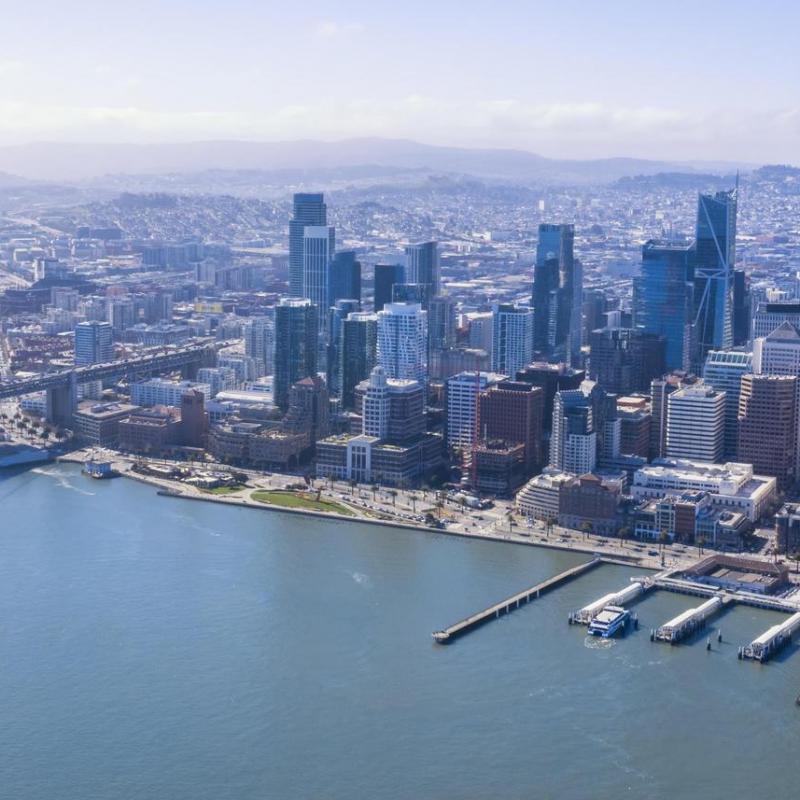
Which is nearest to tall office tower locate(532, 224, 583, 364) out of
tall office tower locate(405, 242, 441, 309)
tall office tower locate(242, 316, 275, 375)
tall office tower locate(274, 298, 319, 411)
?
tall office tower locate(405, 242, 441, 309)

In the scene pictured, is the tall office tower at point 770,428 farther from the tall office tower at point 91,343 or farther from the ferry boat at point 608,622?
the tall office tower at point 91,343

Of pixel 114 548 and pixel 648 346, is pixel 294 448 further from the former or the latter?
pixel 648 346

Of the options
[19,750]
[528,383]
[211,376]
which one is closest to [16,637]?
[19,750]

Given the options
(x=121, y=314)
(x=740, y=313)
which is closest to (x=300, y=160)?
(x=121, y=314)

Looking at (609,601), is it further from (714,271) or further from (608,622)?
(714,271)

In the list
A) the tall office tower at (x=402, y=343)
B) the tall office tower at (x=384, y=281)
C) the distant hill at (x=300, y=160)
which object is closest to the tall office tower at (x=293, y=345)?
the tall office tower at (x=402, y=343)

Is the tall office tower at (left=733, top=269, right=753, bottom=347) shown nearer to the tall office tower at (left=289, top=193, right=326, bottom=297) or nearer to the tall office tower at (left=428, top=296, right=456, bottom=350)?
the tall office tower at (left=428, top=296, right=456, bottom=350)
